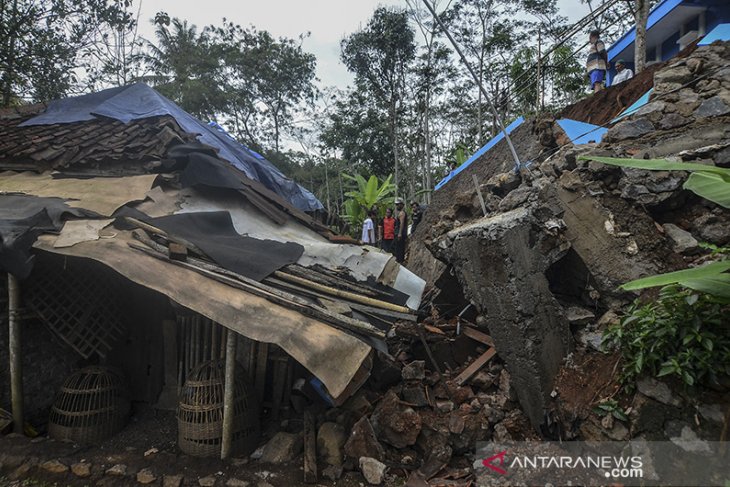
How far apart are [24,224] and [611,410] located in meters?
5.26

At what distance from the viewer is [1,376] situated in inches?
153

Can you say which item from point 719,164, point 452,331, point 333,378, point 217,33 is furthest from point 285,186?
point 217,33

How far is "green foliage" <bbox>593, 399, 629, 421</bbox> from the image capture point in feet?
8.65

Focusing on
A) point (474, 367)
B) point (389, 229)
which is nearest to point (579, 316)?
point (474, 367)

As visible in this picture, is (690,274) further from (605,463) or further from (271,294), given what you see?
(271,294)

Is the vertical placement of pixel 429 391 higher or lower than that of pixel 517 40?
lower

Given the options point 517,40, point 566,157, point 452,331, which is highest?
point 517,40

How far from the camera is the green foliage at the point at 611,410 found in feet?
8.65

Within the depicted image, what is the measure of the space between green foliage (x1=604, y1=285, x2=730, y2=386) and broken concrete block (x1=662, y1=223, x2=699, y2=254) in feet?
2.26

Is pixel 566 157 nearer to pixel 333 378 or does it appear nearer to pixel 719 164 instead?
pixel 719 164

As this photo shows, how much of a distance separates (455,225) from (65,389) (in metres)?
4.55

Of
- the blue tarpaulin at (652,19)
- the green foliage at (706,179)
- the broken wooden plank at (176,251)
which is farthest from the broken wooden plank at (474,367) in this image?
the blue tarpaulin at (652,19)

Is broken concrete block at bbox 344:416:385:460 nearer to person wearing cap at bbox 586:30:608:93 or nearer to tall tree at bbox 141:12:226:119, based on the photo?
person wearing cap at bbox 586:30:608:93

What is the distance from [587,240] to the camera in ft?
11.6
